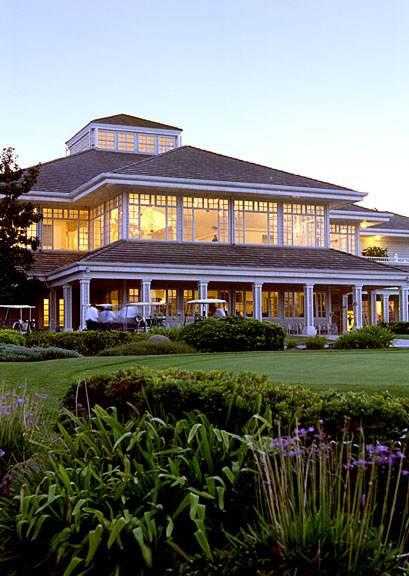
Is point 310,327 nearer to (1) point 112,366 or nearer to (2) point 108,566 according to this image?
(1) point 112,366

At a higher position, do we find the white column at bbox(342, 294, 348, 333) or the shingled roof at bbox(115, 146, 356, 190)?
the shingled roof at bbox(115, 146, 356, 190)

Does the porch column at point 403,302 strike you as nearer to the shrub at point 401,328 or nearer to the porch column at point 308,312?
the shrub at point 401,328

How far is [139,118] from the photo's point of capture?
2093 inches

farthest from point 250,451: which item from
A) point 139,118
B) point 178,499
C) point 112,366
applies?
point 139,118

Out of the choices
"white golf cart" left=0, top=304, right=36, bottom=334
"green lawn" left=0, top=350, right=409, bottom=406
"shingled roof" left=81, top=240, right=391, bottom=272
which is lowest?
"green lawn" left=0, top=350, right=409, bottom=406

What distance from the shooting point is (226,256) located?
39.5 m

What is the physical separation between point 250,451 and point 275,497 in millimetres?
817

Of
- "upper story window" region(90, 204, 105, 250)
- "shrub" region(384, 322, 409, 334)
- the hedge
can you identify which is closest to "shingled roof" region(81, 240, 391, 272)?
"shrub" region(384, 322, 409, 334)

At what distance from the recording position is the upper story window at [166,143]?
173ft

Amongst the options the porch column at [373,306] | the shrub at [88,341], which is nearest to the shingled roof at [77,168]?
the porch column at [373,306]

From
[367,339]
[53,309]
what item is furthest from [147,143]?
[367,339]

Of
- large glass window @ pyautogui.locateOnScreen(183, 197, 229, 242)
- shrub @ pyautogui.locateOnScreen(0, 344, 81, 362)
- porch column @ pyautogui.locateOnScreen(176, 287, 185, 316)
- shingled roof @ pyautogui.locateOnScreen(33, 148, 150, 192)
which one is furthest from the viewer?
shingled roof @ pyautogui.locateOnScreen(33, 148, 150, 192)

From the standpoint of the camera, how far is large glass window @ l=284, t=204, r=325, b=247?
4422 centimetres

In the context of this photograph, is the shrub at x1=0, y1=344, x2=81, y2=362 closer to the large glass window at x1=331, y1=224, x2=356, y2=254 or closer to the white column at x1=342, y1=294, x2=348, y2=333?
the white column at x1=342, y1=294, x2=348, y2=333
